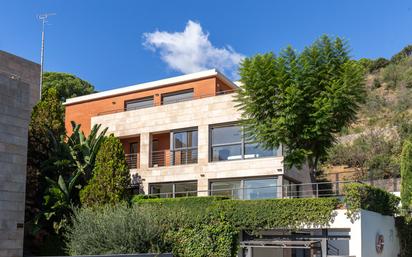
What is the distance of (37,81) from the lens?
87.6ft

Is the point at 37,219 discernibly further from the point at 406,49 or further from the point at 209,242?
the point at 406,49

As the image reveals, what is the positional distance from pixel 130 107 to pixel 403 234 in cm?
1638

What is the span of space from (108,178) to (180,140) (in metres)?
5.44

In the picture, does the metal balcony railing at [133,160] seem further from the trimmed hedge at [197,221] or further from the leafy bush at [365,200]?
the leafy bush at [365,200]

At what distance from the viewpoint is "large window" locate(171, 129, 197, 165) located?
25875 mm

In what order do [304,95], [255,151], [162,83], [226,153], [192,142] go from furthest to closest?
[162,83], [192,142], [226,153], [255,151], [304,95]

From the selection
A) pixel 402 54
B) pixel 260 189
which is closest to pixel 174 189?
pixel 260 189

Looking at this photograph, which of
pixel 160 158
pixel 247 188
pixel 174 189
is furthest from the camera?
pixel 160 158

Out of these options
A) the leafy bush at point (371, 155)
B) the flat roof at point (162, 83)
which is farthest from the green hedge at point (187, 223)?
the leafy bush at point (371, 155)

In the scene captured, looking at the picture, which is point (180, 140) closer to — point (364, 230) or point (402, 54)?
point (364, 230)

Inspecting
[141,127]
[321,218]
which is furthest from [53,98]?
[321,218]

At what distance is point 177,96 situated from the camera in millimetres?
28266

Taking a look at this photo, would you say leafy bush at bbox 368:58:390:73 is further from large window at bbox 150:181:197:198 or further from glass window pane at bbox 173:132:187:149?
large window at bbox 150:181:197:198

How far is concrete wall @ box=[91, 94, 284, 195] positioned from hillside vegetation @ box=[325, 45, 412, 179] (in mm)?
12741
